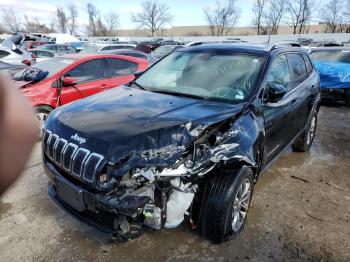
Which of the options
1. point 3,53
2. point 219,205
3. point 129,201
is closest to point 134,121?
point 129,201

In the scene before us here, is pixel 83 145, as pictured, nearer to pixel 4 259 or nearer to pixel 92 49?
pixel 4 259

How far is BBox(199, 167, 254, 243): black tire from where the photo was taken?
282 cm

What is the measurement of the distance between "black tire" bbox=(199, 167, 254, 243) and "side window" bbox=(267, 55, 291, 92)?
135 cm

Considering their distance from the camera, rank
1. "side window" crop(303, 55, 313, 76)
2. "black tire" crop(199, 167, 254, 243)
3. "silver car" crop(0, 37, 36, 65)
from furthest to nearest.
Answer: "silver car" crop(0, 37, 36, 65)
"side window" crop(303, 55, 313, 76)
"black tire" crop(199, 167, 254, 243)

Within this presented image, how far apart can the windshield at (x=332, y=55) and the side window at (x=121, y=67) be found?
6.42 meters

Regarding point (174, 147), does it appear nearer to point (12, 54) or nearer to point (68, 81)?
point (68, 81)

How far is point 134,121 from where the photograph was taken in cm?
287

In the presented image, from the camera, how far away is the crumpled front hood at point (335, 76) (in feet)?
30.0

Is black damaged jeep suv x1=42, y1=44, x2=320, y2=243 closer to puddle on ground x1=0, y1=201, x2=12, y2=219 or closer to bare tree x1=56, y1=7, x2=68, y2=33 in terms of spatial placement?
puddle on ground x1=0, y1=201, x2=12, y2=219

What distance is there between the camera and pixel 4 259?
113 inches

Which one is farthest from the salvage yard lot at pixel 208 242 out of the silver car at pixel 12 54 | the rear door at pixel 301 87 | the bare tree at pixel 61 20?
the bare tree at pixel 61 20

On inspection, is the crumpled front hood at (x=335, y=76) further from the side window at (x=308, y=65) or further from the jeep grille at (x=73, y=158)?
the jeep grille at (x=73, y=158)

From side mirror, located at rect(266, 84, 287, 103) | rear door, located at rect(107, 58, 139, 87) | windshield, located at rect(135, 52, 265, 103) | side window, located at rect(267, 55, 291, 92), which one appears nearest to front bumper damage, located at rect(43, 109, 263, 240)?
windshield, located at rect(135, 52, 265, 103)

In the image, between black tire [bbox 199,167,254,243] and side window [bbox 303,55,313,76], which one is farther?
side window [bbox 303,55,313,76]
